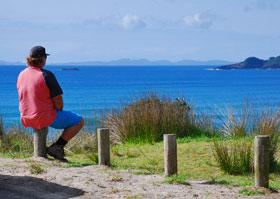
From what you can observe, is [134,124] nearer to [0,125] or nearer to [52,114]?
[0,125]

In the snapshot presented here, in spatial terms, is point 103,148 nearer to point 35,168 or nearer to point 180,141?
point 35,168

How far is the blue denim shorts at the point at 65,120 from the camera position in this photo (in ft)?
38.4

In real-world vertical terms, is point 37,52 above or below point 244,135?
above

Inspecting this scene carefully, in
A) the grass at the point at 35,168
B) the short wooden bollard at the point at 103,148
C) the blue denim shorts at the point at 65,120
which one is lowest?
the grass at the point at 35,168

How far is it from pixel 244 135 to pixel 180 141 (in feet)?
4.31

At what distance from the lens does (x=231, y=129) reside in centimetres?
1595

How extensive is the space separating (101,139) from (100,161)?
0.33 meters

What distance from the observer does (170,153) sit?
33.7 feet

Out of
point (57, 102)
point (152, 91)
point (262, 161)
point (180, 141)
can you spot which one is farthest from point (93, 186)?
point (152, 91)

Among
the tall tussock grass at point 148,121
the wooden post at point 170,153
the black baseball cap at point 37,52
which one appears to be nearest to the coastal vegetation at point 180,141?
the tall tussock grass at point 148,121

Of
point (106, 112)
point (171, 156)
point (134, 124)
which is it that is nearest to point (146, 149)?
point (134, 124)

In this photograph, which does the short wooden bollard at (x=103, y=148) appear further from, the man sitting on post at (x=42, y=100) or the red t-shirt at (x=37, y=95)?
the red t-shirt at (x=37, y=95)

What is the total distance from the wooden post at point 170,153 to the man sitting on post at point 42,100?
2140mm

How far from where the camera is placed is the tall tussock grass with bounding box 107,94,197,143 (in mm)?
15859
